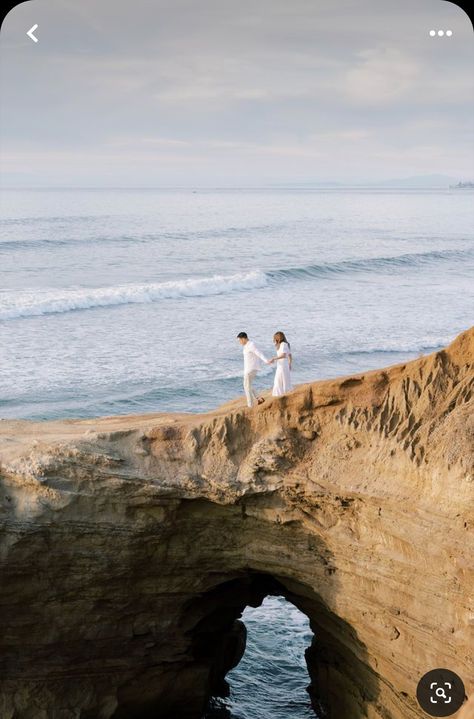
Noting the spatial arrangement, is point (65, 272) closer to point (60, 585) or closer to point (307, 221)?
point (60, 585)

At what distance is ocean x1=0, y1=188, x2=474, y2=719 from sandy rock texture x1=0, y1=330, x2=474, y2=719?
235cm

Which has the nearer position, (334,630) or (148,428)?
(148,428)

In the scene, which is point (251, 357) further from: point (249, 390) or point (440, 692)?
point (440, 692)

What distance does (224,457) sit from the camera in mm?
10820

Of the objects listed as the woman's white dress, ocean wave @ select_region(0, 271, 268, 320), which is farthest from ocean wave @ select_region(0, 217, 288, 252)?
the woman's white dress

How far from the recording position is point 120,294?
35844 mm

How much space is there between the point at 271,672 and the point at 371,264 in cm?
3460

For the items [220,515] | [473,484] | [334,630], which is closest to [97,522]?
[220,515]

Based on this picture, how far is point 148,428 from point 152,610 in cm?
255

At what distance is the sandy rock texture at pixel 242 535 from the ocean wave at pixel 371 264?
98.8 feet

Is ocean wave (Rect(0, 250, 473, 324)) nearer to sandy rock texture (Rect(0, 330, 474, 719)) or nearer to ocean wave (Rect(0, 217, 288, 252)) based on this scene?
ocean wave (Rect(0, 217, 288, 252))

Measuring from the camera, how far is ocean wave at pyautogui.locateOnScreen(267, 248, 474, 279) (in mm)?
42844

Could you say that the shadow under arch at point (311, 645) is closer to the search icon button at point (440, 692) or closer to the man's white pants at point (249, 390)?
the search icon button at point (440, 692)

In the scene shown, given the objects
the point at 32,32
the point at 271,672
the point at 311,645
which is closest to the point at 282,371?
the point at 311,645
